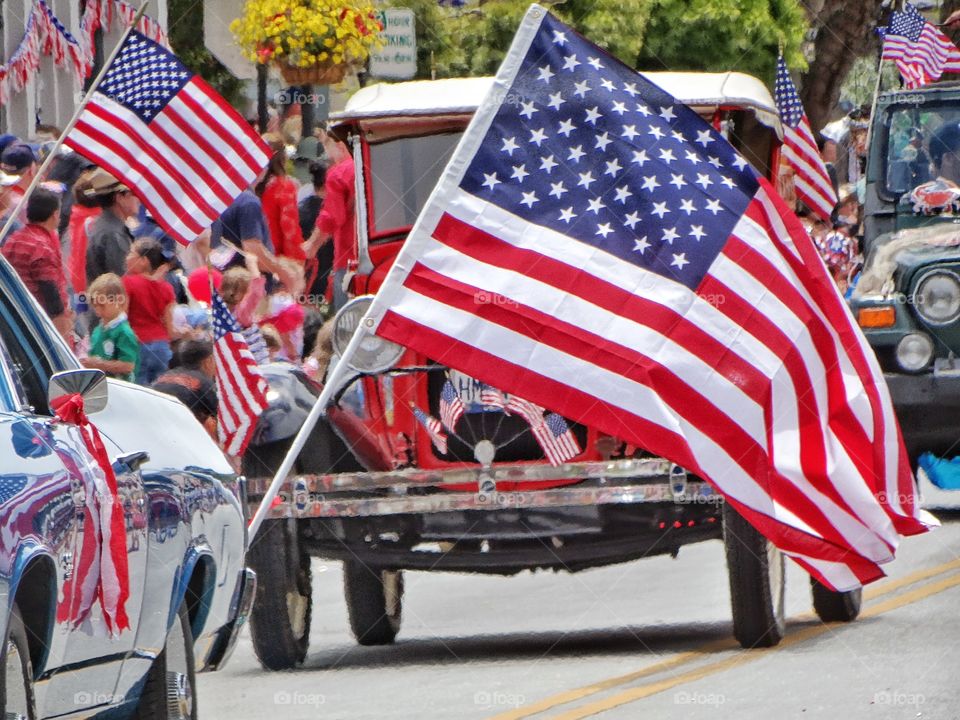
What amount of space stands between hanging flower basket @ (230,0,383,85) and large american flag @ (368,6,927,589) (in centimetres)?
1442

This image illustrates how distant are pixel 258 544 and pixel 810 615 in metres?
2.73

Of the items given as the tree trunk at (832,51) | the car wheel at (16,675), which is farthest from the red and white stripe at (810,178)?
the tree trunk at (832,51)

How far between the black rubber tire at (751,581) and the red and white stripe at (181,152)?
147 inches

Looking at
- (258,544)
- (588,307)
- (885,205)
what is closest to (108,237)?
(258,544)

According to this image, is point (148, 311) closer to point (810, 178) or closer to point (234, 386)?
point (234, 386)

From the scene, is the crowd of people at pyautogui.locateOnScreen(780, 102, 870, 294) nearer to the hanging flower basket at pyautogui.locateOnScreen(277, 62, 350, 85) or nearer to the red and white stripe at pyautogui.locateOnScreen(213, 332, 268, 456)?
the red and white stripe at pyautogui.locateOnScreen(213, 332, 268, 456)

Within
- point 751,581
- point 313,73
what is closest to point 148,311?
point 751,581

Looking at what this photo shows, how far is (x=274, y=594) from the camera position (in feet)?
31.6

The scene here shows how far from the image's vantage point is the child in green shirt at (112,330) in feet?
41.3

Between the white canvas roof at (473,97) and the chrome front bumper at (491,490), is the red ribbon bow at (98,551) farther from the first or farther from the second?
the white canvas roof at (473,97)

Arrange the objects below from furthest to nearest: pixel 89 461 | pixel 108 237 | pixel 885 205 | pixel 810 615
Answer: pixel 885 205 → pixel 108 237 → pixel 810 615 → pixel 89 461

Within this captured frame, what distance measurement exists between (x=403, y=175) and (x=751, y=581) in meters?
2.64

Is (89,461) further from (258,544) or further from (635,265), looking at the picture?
(258,544)

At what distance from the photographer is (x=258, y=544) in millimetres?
9641
